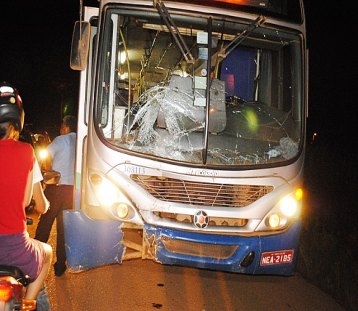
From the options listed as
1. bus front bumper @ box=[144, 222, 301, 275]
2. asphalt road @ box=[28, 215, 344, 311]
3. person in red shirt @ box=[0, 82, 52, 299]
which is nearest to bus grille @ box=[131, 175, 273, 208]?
bus front bumper @ box=[144, 222, 301, 275]

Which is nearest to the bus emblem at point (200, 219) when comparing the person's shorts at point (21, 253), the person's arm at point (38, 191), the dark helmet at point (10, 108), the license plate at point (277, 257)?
the license plate at point (277, 257)

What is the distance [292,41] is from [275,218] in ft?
6.31

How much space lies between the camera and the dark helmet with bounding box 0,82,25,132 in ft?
9.51

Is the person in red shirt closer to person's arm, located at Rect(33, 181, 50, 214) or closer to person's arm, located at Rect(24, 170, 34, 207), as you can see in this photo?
person's arm, located at Rect(24, 170, 34, 207)

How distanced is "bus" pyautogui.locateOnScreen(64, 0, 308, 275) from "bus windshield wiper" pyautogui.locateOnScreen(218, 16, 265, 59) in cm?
1

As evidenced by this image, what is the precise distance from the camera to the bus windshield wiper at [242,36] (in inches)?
185

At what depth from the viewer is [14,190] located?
2785 millimetres

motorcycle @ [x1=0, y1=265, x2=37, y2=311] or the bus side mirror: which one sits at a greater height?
the bus side mirror

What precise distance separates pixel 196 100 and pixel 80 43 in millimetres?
1246

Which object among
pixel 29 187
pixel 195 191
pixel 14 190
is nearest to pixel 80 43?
pixel 195 191

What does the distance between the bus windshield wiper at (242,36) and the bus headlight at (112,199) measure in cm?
176

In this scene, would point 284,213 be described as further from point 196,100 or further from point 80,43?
point 80,43

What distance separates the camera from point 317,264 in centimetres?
634

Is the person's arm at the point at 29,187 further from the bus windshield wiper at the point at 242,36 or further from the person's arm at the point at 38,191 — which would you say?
the bus windshield wiper at the point at 242,36
